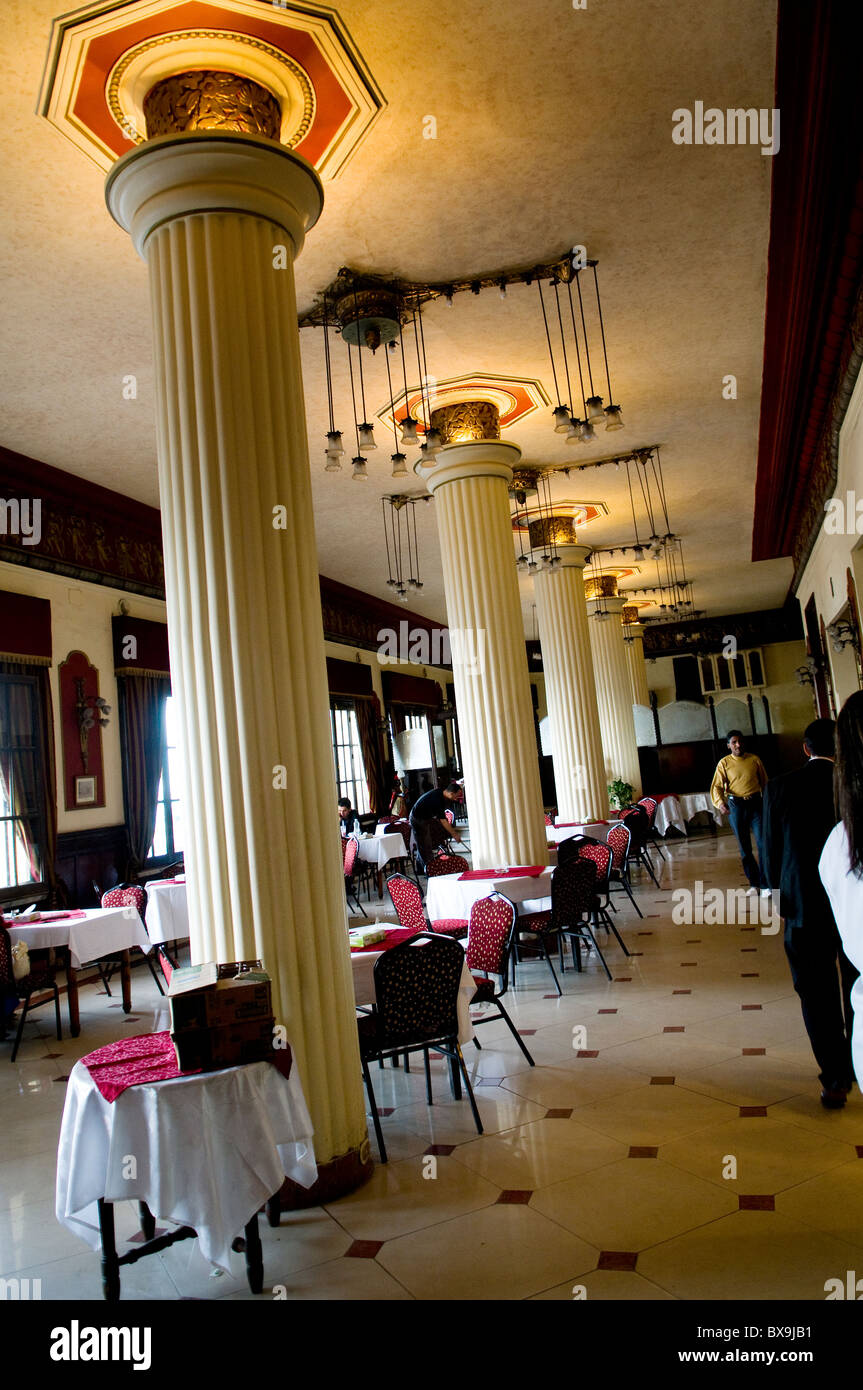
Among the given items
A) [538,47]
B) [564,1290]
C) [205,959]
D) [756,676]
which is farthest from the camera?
[756,676]

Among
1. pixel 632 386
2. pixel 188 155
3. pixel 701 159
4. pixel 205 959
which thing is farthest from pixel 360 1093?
pixel 632 386

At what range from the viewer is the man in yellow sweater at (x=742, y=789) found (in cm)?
968

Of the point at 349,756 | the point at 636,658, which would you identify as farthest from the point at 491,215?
the point at 636,658

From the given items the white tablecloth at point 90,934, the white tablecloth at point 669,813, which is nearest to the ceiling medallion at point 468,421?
the white tablecloth at point 90,934

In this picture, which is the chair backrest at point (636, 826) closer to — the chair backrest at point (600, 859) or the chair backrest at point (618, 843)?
the chair backrest at point (618, 843)

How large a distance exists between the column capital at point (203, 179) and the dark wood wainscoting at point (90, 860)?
634 centimetres

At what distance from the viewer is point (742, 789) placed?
9719 mm

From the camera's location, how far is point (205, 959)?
11.8ft

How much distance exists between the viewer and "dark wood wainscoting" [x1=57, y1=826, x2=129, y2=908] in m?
8.68

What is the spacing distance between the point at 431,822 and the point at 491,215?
7.10m

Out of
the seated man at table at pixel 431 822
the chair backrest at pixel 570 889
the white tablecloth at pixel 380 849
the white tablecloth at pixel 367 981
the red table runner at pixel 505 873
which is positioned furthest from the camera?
the white tablecloth at pixel 380 849

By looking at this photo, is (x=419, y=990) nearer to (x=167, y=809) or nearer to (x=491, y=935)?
(x=491, y=935)
